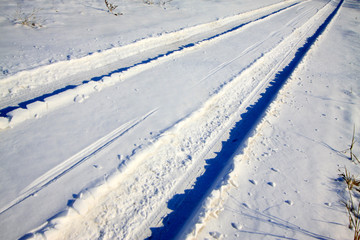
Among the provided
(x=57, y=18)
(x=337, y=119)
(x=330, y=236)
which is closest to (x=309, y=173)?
(x=330, y=236)

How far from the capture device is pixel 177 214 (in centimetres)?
205

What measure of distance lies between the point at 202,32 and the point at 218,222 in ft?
21.0

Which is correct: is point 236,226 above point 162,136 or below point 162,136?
below

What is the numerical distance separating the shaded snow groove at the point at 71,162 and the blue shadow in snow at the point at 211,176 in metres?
1.14

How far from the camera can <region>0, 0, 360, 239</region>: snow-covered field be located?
1.94 metres

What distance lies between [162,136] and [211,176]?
85cm

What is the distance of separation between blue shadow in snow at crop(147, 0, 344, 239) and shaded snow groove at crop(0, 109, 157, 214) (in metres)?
1.14

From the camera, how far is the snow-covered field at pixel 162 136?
1.94 metres

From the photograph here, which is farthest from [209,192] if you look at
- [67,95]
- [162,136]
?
[67,95]

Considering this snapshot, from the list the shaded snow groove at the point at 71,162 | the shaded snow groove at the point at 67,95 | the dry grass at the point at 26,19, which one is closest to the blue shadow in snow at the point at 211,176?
the shaded snow groove at the point at 71,162

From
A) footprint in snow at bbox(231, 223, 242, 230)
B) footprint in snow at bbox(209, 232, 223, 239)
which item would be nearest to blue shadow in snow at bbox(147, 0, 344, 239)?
footprint in snow at bbox(209, 232, 223, 239)

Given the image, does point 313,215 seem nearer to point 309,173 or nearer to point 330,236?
point 330,236

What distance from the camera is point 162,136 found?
275 centimetres

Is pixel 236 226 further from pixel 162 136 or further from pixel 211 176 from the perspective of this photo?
pixel 162 136
